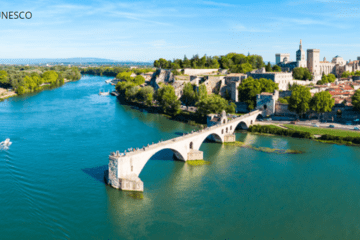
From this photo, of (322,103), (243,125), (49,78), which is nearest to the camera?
(243,125)

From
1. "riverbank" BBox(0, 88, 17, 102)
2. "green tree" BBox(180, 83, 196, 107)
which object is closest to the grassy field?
"green tree" BBox(180, 83, 196, 107)

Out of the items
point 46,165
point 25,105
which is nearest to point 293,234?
point 46,165

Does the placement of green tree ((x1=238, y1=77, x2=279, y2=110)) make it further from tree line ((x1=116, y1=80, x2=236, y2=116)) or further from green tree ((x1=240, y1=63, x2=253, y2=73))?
green tree ((x1=240, y1=63, x2=253, y2=73))

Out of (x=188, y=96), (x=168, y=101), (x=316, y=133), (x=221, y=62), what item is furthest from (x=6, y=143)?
(x=221, y=62)

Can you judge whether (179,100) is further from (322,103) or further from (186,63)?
(186,63)

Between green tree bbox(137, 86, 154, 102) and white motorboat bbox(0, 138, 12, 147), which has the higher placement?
green tree bbox(137, 86, 154, 102)

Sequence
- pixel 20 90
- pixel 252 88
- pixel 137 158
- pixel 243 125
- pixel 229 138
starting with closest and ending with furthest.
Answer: pixel 137 158 → pixel 229 138 → pixel 243 125 → pixel 252 88 → pixel 20 90

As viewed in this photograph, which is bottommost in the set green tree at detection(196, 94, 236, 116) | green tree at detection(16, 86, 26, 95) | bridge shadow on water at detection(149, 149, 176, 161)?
bridge shadow on water at detection(149, 149, 176, 161)

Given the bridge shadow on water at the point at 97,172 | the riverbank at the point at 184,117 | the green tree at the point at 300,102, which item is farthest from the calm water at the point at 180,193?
the riverbank at the point at 184,117
